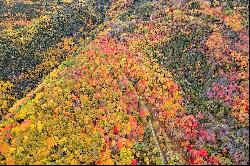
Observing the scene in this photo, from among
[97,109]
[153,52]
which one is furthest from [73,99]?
[153,52]

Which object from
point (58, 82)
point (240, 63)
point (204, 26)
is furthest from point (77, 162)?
point (204, 26)

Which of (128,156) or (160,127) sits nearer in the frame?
(128,156)

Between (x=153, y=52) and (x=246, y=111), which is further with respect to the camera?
(x=153, y=52)

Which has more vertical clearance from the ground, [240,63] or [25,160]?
[240,63]

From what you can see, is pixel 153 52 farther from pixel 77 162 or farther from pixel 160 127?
pixel 77 162

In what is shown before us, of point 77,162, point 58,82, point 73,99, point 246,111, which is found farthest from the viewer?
point 58,82

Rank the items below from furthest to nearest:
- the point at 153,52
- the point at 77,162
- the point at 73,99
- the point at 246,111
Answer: the point at 153,52 → the point at 73,99 → the point at 246,111 → the point at 77,162

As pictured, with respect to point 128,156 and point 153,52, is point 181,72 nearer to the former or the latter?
point 153,52
